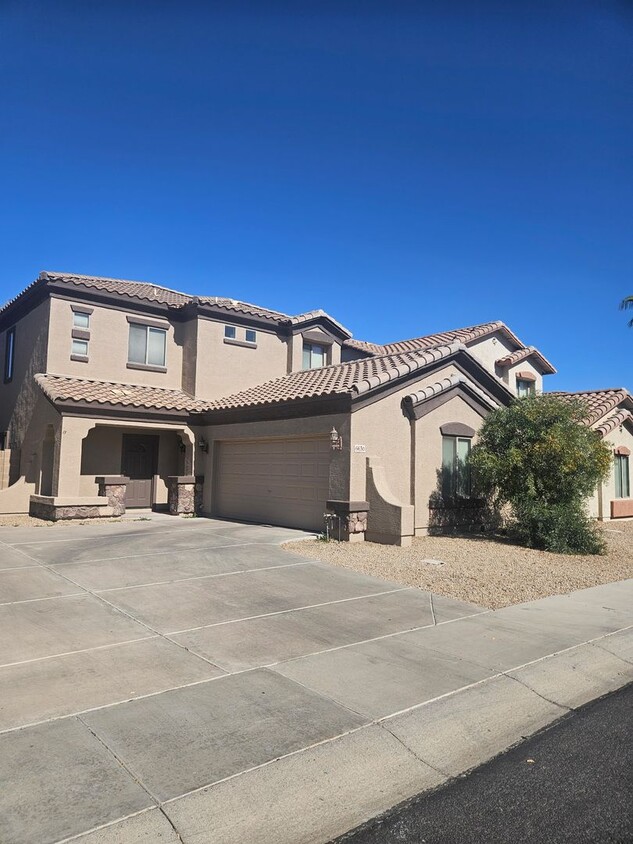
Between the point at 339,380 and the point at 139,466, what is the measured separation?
25.6 ft

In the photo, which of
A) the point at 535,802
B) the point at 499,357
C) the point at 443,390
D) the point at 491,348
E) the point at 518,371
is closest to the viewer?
the point at 535,802

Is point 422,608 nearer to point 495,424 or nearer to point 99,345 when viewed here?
point 495,424

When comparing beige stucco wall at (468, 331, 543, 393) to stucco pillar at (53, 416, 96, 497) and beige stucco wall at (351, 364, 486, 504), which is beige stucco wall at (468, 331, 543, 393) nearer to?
beige stucco wall at (351, 364, 486, 504)

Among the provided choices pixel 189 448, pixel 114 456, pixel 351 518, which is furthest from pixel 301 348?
pixel 351 518

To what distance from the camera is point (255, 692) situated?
214 inches

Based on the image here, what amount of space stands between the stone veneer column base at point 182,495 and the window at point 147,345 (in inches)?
168

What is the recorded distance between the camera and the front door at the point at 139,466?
19.6 m

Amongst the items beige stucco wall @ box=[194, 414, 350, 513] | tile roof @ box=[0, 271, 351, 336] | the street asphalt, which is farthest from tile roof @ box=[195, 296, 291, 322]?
the street asphalt

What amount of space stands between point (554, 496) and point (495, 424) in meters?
2.25

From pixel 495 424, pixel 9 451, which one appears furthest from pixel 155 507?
pixel 495 424

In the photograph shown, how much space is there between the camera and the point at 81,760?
4156mm

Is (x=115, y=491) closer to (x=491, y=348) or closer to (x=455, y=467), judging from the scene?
(x=455, y=467)

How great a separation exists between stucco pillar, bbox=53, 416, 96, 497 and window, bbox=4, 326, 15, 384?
6861mm

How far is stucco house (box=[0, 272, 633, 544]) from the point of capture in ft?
48.5
